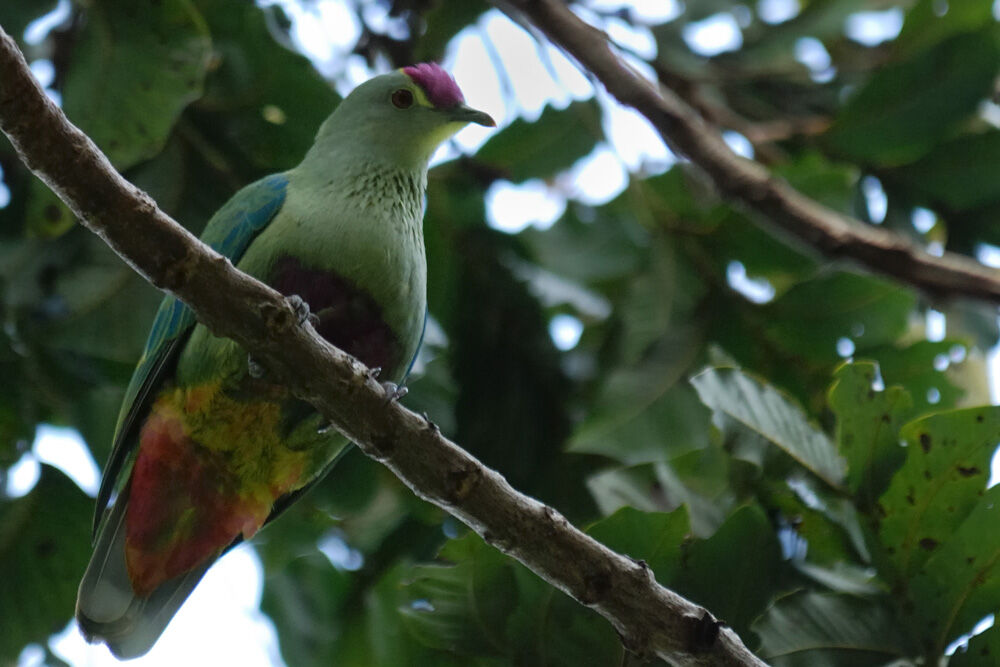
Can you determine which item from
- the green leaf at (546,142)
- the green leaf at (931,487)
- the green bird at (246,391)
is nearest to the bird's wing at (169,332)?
the green bird at (246,391)

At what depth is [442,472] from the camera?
6.80 ft

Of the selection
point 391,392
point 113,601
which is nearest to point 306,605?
point 113,601

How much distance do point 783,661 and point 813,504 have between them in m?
0.40

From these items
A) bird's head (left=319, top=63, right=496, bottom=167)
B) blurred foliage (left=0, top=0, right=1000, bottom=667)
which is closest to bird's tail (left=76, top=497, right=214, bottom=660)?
blurred foliage (left=0, top=0, right=1000, bottom=667)

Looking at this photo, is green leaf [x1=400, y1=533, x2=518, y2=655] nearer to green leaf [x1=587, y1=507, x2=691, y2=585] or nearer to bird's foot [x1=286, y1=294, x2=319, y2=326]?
green leaf [x1=587, y1=507, x2=691, y2=585]

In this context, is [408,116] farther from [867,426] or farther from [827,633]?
[827,633]

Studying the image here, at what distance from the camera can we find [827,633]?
2443 mm

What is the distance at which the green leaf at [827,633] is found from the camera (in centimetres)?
242

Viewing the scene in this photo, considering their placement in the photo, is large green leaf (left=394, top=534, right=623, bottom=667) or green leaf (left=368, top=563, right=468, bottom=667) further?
green leaf (left=368, top=563, right=468, bottom=667)

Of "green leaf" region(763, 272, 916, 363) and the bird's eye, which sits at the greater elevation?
the bird's eye

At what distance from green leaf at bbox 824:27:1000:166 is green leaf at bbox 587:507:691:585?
188 cm

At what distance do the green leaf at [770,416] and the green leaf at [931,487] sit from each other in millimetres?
146

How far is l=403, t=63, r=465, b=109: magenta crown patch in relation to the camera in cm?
291

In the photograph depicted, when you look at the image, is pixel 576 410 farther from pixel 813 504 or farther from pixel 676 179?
pixel 813 504
